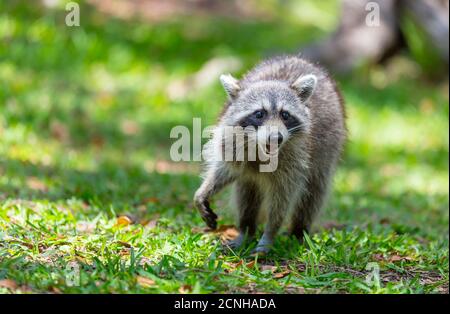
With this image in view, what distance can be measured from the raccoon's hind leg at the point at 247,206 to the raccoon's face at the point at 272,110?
640 millimetres

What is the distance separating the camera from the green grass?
16.6 ft

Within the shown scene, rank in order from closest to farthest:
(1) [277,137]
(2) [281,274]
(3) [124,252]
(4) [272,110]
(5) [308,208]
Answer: (2) [281,274] → (3) [124,252] → (1) [277,137] → (4) [272,110] → (5) [308,208]

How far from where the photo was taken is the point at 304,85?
602 centimetres

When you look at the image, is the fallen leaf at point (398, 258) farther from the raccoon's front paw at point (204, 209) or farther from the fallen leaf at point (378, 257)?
the raccoon's front paw at point (204, 209)

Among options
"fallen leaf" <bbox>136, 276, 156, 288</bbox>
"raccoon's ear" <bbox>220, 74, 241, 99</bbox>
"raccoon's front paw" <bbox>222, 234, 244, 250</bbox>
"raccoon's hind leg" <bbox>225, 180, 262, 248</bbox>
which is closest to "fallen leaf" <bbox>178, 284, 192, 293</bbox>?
"fallen leaf" <bbox>136, 276, 156, 288</bbox>

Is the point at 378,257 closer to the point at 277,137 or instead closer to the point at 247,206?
the point at 247,206

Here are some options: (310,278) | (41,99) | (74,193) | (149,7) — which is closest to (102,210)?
(74,193)

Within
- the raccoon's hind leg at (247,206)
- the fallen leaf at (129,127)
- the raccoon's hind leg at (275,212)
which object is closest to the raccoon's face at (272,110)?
the raccoon's hind leg at (275,212)

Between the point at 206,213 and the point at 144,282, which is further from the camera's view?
the point at 206,213

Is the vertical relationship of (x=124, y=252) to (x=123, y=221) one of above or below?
below

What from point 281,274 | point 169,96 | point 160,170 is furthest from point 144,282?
point 169,96

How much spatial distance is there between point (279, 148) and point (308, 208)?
0.95m

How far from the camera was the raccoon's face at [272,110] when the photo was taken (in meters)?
5.59

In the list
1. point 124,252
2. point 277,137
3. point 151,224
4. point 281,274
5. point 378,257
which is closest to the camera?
point 281,274
